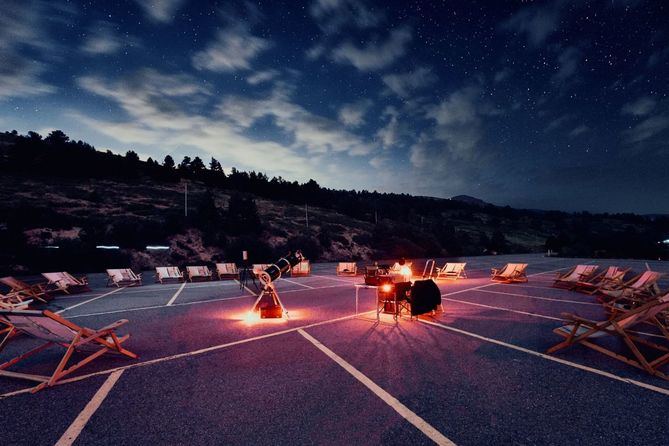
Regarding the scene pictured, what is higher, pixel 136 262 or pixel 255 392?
pixel 255 392

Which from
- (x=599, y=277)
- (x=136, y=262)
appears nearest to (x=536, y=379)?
(x=599, y=277)

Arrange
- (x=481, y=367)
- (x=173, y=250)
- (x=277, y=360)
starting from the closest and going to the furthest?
(x=481, y=367) < (x=277, y=360) < (x=173, y=250)

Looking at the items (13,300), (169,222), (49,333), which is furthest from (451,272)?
(169,222)

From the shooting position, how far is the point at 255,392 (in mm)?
3746

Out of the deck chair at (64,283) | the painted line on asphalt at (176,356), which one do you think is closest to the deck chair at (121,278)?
the deck chair at (64,283)

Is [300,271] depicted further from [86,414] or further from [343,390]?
[86,414]

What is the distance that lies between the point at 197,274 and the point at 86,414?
1335 centimetres

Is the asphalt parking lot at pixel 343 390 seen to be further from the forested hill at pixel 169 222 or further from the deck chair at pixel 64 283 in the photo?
the forested hill at pixel 169 222

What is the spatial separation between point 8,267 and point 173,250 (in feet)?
34.0

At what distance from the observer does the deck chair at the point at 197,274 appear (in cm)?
1568

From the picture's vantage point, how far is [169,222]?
30891 millimetres

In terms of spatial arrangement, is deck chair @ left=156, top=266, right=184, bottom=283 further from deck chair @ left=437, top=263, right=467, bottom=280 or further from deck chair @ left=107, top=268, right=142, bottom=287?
deck chair @ left=437, top=263, right=467, bottom=280

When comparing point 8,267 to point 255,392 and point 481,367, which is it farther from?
point 481,367

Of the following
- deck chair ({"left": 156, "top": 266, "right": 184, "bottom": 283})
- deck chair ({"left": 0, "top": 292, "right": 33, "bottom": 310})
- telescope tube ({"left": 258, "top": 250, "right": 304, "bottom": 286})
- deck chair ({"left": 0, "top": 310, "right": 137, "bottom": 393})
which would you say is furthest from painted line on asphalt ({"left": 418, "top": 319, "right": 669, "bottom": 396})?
deck chair ({"left": 156, "top": 266, "right": 184, "bottom": 283})
